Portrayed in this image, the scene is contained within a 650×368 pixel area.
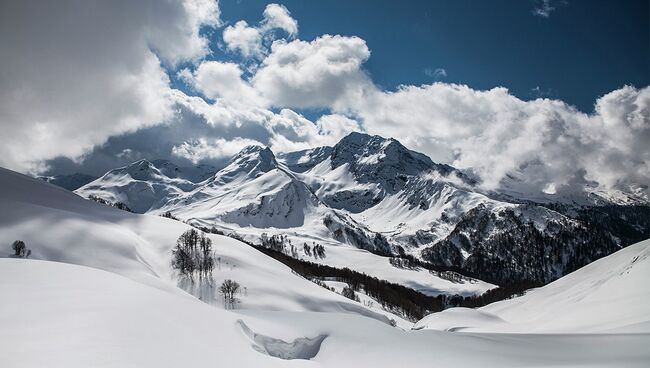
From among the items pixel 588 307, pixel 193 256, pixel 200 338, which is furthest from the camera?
pixel 193 256

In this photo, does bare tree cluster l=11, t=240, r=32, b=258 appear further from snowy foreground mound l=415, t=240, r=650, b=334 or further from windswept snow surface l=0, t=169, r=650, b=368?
snowy foreground mound l=415, t=240, r=650, b=334

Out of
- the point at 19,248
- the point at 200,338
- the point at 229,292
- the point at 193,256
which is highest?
the point at 19,248

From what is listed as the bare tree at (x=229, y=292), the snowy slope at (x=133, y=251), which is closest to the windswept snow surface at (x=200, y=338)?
the snowy slope at (x=133, y=251)

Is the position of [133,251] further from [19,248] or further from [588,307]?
[588,307]

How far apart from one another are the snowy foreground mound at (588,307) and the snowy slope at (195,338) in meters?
7.07

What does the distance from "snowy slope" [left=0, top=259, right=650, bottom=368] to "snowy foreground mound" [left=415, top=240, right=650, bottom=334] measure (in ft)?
23.2

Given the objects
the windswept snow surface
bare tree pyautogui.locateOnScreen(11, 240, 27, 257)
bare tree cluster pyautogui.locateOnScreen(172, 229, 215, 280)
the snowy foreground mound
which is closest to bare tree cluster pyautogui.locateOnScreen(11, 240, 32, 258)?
bare tree pyautogui.locateOnScreen(11, 240, 27, 257)

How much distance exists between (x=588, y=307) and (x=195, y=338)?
4393 centimetres

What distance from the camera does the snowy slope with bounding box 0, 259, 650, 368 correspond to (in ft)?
52.4

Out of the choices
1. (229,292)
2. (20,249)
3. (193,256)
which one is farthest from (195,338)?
(193,256)

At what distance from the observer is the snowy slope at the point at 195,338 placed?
1598cm

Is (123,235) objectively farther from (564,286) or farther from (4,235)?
(564,286)

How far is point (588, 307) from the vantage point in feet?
146

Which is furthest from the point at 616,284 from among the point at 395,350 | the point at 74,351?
the point at 74,351
